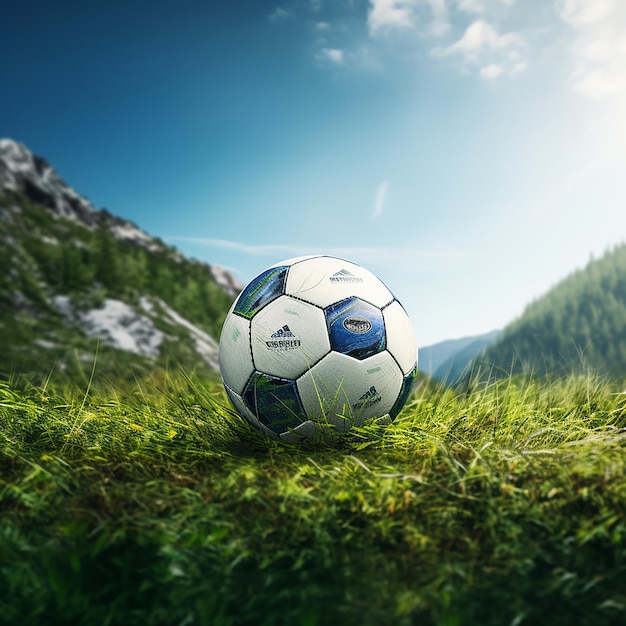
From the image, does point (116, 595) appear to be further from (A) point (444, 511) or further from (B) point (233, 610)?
(A) point (444, 511)

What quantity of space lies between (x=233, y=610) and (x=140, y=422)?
7.47 ft

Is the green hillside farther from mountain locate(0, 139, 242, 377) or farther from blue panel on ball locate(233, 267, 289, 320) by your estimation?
blue panel on ball locate(233, 267, 289, 320)

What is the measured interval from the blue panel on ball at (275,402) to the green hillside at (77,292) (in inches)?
517

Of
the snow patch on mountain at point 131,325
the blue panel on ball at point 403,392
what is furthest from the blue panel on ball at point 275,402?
the snow patch on mountain at point 131,325

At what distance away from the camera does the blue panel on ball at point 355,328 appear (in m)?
3.88

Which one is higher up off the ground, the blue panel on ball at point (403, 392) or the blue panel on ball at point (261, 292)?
the blue panel on ball at point (261, 292)

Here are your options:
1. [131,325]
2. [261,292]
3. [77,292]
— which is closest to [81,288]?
[77,292]

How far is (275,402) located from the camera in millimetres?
3955

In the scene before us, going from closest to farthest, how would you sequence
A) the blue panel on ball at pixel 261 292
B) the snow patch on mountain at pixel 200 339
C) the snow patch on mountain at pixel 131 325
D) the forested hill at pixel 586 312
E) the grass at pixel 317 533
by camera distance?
the grass at pixel 317 533 < the blue panel on ball at pixel 261 292 < the snow patch on mountain at pixel 131 325 < the snow patch on mountain at pixel 200 339 < the forested hill at pixel 586 312

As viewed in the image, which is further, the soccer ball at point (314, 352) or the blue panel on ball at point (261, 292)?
the blue panel on ball at point (261, 292)

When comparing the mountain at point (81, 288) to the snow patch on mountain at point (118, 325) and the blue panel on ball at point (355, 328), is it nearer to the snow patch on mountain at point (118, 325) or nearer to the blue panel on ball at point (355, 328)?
the snow patch on mountain at point (118, 325)

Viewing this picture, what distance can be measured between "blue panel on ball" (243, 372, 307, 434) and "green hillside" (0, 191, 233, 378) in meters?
13.1

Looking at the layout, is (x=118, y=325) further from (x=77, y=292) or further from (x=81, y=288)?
(x=81, y=288)

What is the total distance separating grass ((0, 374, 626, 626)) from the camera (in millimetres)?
2367
